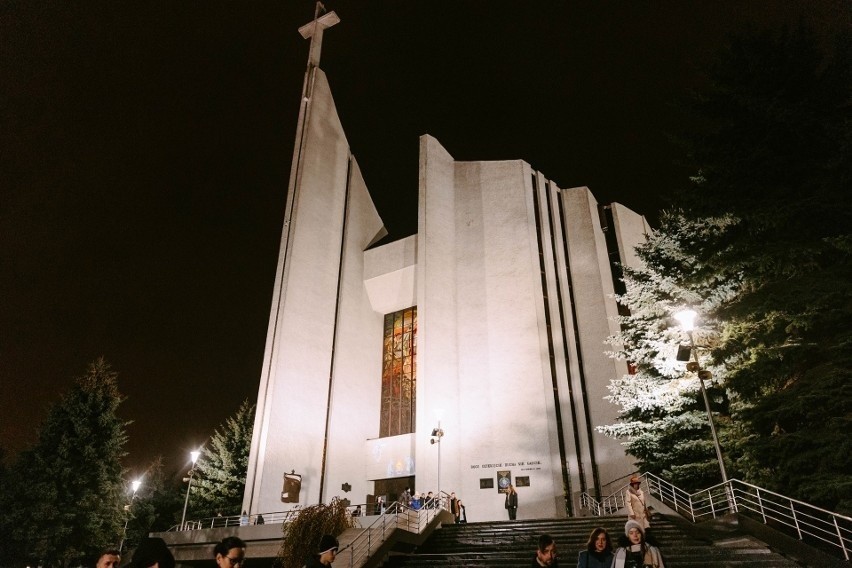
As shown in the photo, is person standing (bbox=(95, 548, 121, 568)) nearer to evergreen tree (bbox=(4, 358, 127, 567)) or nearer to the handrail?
the handrail

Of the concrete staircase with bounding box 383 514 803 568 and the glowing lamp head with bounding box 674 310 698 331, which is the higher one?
the glowing lamp head with bounding box 674 310 698 331

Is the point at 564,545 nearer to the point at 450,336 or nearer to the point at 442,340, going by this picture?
the point at 442,340

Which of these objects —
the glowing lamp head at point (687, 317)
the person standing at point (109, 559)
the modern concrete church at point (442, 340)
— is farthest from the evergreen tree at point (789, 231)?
the modern concrete church at point (442, 340)

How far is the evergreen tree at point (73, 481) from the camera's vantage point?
19.3 m

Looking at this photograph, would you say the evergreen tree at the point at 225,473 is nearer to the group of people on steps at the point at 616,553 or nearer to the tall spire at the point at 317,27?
the tall spire at the point at 317,27

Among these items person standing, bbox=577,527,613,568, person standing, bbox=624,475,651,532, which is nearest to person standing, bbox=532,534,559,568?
person standing, bbox=577,527,613,568

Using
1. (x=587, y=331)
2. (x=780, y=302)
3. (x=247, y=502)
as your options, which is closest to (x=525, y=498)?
(x=587, y=331)

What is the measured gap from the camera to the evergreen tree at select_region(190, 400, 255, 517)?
2583 cm

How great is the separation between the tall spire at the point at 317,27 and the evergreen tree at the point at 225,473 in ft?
69.6

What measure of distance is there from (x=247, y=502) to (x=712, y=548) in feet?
53.8

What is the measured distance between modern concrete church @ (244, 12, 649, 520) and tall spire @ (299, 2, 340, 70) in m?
0.39

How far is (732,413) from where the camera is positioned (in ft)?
34.8

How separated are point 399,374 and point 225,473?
998cm

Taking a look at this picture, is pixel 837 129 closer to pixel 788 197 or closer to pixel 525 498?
pixel 788 197
